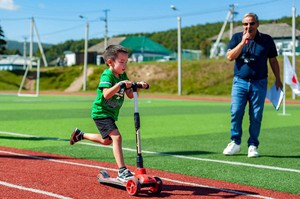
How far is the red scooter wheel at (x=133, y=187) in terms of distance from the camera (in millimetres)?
5900

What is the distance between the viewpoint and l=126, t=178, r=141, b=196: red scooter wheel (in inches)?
232

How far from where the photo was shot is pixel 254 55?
9062mm

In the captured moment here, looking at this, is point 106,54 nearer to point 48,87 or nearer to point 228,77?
point 228,77

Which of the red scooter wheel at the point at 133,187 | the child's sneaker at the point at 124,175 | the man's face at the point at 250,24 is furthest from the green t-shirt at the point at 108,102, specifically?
the man's face at the point at 250,24

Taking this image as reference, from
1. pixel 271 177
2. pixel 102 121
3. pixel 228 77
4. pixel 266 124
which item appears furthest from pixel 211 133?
pixel 228 77

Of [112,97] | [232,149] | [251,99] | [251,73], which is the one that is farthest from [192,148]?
[112,97]

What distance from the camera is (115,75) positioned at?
6543 mm

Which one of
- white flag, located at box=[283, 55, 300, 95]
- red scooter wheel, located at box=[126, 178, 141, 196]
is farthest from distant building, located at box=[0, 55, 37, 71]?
red scooter wheel, located at box=[126, 178, 141, 196]

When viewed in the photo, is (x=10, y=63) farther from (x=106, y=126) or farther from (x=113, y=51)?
(x=113, y=51)

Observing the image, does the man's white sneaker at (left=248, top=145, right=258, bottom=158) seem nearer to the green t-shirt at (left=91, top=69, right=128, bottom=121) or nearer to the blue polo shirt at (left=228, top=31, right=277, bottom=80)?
the blue polo shirt at (left=228, top=31, right=277, bottom=80)

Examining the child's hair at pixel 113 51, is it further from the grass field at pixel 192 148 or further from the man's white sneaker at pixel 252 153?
the man's white sneaker at pixel 252 153

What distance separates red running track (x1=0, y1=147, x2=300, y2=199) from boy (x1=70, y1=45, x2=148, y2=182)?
41cm

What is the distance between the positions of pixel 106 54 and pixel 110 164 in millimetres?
A: 2332

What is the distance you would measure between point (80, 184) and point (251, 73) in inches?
152
